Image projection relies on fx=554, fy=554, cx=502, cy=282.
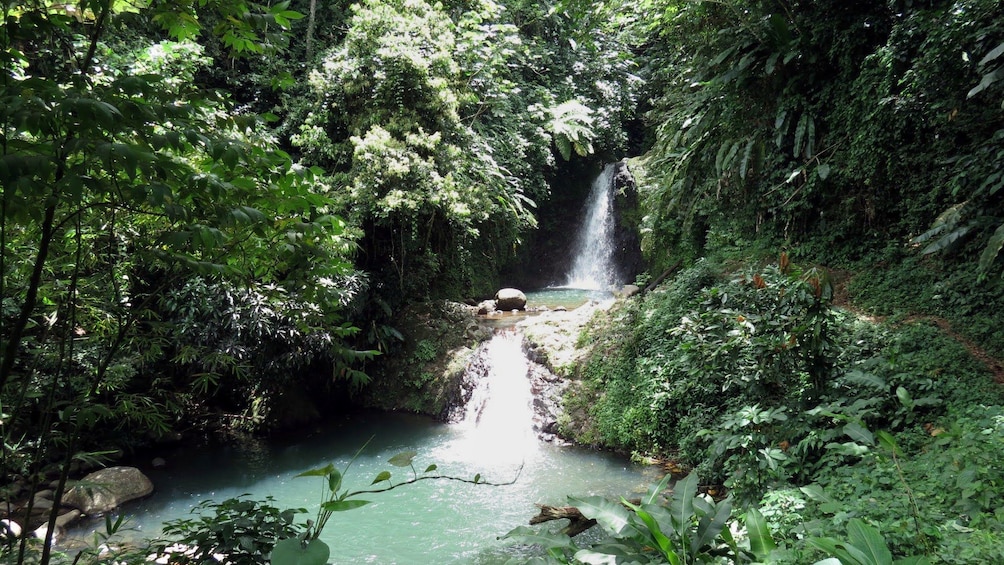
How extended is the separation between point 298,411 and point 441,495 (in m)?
4.31

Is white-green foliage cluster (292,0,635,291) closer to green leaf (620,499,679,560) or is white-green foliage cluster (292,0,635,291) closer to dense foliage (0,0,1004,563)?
dense foliage (0,0,1004,563)

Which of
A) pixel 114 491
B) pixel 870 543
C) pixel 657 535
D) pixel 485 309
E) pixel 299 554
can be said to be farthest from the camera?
pixel 485 309

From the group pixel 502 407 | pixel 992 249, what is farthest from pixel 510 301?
pixel 992 249

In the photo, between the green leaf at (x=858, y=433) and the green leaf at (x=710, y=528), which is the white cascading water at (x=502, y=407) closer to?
the green leaf at (x=858, y=433)

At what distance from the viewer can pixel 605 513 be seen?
271 centimetres

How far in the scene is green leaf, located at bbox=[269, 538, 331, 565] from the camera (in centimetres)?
173

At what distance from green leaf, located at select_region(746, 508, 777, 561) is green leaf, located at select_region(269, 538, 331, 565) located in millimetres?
1969

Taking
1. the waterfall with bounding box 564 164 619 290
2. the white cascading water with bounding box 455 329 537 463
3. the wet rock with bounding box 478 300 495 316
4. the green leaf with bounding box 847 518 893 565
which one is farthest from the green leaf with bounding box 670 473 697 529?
the waterfall with bounding box 564 164 619 290

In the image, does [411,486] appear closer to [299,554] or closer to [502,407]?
[502,407]

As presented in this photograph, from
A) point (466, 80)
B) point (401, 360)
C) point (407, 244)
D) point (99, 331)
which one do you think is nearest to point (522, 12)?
point (466, 80)

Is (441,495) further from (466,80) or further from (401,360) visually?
(466,80)

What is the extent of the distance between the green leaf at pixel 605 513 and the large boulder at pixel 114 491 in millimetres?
6210

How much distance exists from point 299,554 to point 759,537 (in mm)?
2089

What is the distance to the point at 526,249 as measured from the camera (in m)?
18.4
